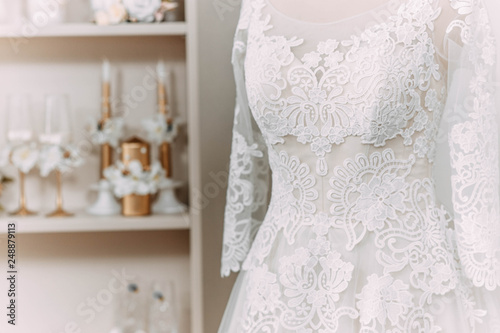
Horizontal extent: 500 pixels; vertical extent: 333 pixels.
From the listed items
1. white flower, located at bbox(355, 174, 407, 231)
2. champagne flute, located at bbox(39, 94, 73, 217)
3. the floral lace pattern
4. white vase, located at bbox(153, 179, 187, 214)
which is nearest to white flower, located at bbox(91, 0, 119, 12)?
champagne flute, located at bbox(39, 94, 73, 217)

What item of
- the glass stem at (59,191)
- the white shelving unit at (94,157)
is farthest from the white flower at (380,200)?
the glass stem at (59,191)

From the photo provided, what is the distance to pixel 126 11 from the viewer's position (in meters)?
1.47

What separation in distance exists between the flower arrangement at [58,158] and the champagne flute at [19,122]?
63 millimetres

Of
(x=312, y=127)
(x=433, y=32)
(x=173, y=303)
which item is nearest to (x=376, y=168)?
(x=312, y=127)

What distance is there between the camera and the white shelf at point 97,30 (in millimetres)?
1415

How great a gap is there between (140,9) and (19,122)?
1.49 ft

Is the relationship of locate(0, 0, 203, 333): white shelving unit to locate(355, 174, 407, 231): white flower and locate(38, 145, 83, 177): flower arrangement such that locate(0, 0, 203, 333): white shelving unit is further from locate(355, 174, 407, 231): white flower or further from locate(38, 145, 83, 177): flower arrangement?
locate(355, 174, 407, 231): white flower

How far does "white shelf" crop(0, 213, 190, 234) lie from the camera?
56.3 inches

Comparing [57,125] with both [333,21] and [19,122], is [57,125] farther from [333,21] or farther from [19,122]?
[333,21]

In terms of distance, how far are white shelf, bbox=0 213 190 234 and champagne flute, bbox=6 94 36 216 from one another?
12 centimetres

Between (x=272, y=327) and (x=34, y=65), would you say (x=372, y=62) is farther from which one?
(x=34, y=65)

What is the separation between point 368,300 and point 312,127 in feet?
1.07

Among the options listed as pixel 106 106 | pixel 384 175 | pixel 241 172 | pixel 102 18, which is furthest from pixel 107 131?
pixel 384 175

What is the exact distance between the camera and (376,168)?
3.32 ft
